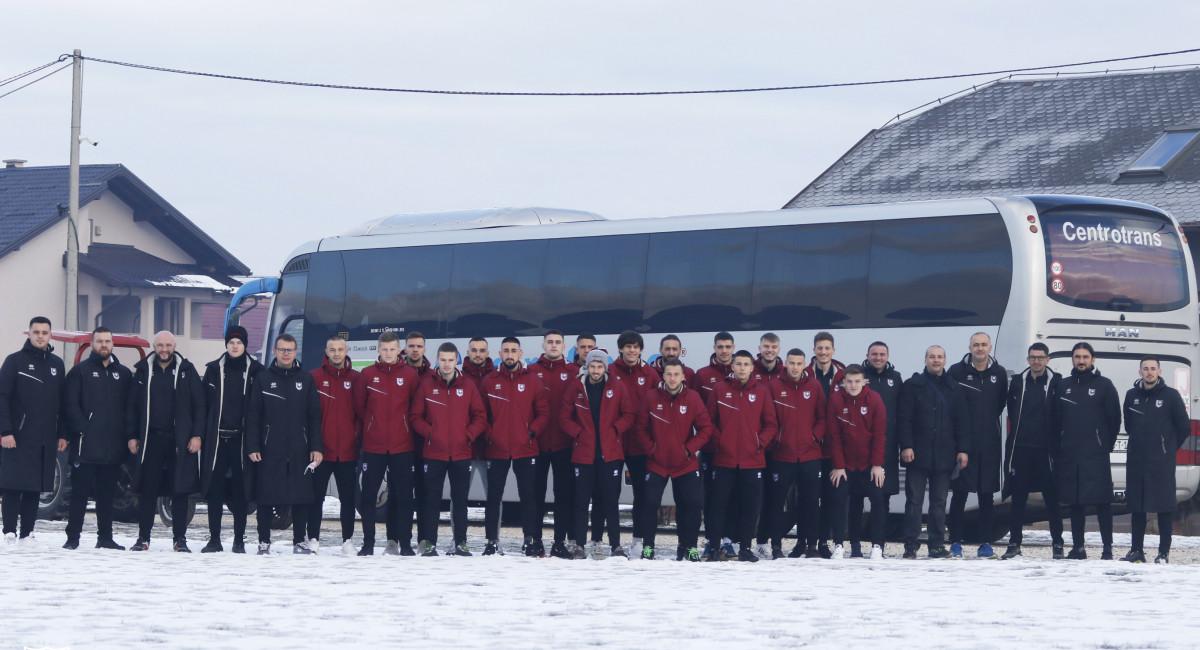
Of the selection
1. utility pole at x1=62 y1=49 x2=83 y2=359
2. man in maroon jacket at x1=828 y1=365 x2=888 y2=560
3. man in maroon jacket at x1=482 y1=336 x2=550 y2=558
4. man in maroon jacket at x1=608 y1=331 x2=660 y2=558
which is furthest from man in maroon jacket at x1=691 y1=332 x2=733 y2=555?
utility pole at x1=62 y1=49 x2=83 y2=359

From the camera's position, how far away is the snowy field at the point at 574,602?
31.4ft

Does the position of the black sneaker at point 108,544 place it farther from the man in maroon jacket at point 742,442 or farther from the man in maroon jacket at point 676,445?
the man in maroon jacket at point 742,442

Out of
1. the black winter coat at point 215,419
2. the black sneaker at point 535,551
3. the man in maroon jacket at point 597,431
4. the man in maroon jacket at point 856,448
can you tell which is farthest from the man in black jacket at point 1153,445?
the black winter coat at point 215,419

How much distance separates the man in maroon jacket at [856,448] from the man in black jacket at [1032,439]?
120cm

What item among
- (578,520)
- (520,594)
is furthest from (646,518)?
(520,594)

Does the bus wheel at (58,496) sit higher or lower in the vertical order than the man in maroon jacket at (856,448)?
lower

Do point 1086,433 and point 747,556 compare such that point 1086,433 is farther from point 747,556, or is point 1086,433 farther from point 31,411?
point 31,411

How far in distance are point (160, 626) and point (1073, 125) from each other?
3125 cm

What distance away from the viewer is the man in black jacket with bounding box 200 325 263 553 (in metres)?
15.0

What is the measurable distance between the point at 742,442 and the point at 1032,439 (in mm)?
2578

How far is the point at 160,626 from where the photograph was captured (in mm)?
9797

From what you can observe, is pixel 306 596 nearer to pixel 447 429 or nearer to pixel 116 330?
pixel 447 429

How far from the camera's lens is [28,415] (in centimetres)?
1516

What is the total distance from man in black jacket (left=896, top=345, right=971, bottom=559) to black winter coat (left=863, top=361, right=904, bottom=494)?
56 mm
